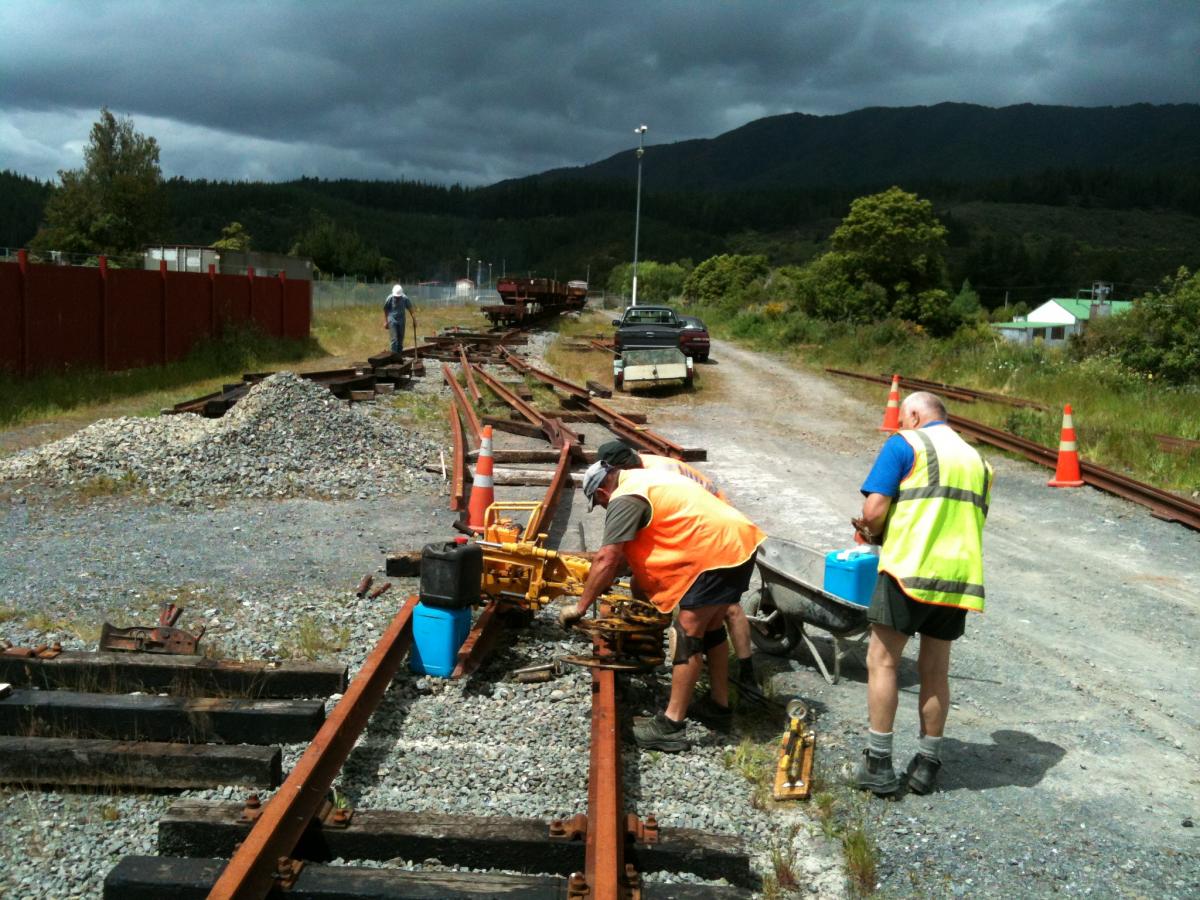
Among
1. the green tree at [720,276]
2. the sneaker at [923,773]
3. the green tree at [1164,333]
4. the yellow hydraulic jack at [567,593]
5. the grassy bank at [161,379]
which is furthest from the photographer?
the green tree at [720,276]

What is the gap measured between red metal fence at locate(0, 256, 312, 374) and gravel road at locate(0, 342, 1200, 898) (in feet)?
27.4

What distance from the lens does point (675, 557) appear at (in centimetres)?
527

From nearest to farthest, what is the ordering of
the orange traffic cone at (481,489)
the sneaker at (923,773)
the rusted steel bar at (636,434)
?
the sneaker at (923,773) → the orange traffic cone at (481,489) → the rusted steel bar at (636,434)

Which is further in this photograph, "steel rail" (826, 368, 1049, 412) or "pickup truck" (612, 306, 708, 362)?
"pickup truck" (612, 306, 708, 362)

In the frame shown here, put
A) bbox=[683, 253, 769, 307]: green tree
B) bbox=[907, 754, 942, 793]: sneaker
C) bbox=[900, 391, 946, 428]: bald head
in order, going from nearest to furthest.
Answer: bbox=[907, 754, 942, 793]: sneaker → bbox=[900, 391, 946, 428]: bald head → bbox=[683, 253, 769, 307]: green tree

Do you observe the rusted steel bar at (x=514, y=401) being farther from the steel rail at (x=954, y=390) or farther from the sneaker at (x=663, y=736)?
the sneaker at (x=663, y=736)

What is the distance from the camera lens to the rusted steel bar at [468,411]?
14273 mm

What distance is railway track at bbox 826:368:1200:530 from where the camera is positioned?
35.8 ft

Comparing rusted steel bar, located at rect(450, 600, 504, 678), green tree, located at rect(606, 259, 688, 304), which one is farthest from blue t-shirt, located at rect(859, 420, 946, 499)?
green tree, located at rect(606, 259, 688, 304)

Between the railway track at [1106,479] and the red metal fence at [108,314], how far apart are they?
49.7ft

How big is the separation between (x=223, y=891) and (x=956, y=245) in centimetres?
17434

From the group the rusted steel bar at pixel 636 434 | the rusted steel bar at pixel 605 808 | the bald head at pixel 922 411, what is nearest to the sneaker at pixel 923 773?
the rusted steel bar at pixel 605 808

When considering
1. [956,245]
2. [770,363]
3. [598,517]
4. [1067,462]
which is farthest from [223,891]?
[956,245]

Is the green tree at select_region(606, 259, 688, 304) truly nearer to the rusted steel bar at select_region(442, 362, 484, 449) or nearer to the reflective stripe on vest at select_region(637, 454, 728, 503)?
the rusted steel bar at select_region(442, 362, 484, 449)
